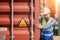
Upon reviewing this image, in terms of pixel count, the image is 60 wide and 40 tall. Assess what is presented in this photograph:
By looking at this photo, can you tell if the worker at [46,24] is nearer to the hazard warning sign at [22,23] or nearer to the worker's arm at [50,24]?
the worker's arm at [50,24]

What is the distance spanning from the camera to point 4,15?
213 centimetres

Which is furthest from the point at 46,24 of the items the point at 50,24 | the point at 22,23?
the point at 22,23

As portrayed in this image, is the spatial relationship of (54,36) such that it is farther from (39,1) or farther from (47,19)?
(39,1)

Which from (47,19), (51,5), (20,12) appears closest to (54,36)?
(47,19)

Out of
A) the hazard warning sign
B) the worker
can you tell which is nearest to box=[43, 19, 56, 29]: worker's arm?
the worker

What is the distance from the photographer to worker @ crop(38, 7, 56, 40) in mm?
2139

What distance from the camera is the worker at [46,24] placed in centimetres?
214

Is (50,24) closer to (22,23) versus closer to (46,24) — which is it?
(46,24)

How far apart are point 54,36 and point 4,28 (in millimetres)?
663

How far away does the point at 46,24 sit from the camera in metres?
2.13

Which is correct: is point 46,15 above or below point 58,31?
above

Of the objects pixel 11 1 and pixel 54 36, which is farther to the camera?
pixel 54 36

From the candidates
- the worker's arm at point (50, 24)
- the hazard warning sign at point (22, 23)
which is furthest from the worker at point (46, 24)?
the hazard warning sign at point (22, 23)

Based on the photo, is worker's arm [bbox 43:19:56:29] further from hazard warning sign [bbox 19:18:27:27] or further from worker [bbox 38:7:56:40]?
hazard warning sign [bbox 19:18:27:27]
